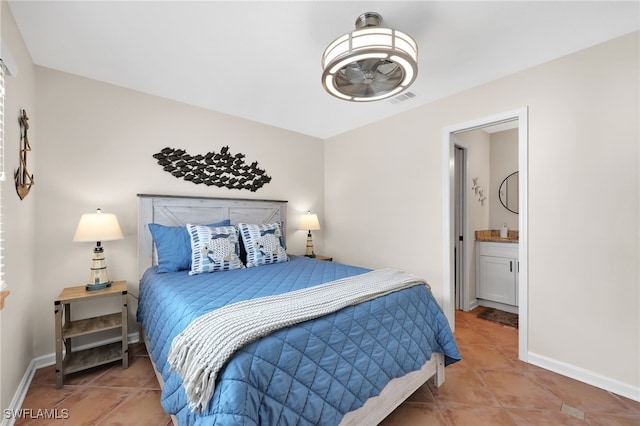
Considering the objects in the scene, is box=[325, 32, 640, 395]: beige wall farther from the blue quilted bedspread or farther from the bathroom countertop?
the bathroom countertop

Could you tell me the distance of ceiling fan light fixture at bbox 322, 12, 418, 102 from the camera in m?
1.47

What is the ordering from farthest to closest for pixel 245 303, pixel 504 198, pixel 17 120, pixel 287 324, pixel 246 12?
1. pixel 504 198
2. pixel 17 120
3. pixel 246 12
4. pixel 245 303
5. pixel 287 324

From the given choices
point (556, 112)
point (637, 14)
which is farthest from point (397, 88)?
point (637, 14)

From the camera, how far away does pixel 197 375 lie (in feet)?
3.53

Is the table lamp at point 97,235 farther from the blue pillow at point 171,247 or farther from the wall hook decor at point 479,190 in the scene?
the wall hook decor at point 479,190

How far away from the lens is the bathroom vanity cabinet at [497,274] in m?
3.43

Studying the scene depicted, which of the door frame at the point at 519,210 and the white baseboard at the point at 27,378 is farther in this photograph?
the door frame at the point at 519,210

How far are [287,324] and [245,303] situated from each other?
0.35 metres

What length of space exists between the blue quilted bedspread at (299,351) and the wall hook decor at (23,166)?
3.43 feet

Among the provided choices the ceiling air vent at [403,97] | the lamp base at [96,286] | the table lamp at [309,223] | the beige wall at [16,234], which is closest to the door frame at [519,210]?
the ceiling air vent at [403,97]

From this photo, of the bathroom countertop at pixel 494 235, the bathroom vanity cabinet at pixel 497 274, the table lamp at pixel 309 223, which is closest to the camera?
the bathroom vanity cabinet at pixel 497 274

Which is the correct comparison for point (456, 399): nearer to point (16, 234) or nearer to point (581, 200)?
point (581, 200)

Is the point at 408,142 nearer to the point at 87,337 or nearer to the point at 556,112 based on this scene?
the point at 556,112

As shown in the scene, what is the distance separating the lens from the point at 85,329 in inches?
83.6
